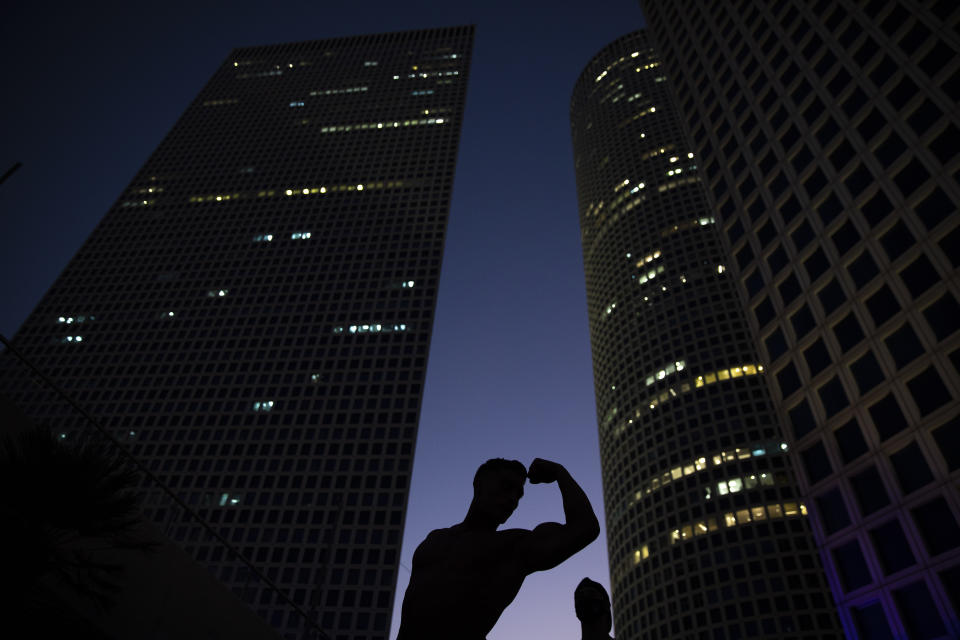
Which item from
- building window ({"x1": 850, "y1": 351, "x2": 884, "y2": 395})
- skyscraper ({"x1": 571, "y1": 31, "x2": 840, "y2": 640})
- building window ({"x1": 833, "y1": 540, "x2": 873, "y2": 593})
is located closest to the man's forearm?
building window ({"x1": 833, "y1": 540, "x2": 873, "y2": 593})

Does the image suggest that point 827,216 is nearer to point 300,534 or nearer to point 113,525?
point 113,525

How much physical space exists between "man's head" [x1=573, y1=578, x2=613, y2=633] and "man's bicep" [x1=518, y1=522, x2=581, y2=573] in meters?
2.15

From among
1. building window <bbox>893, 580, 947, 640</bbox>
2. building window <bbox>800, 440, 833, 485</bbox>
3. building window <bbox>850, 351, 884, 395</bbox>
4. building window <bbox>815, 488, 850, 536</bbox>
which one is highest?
building window <bbox>850, 351, 884, 395</bbox>

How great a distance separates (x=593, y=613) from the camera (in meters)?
6.31

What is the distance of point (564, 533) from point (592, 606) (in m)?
2.49

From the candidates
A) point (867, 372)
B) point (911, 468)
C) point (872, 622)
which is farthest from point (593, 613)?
point (867, 372)

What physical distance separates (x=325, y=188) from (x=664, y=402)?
8217 centimetres

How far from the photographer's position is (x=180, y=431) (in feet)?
323

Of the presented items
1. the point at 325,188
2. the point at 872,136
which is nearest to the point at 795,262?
the point at 872,136

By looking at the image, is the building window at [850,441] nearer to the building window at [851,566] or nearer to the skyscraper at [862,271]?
the skyscraper at [862,271]

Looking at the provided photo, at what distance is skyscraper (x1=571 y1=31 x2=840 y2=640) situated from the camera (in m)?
87.9

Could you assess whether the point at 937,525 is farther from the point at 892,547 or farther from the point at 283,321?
the point at 283,321

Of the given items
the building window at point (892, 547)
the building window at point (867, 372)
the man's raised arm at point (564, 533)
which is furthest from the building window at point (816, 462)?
the man's raised arm at point (564, 533)

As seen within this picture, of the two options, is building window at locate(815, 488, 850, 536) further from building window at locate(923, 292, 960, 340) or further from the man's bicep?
the man's bicep
